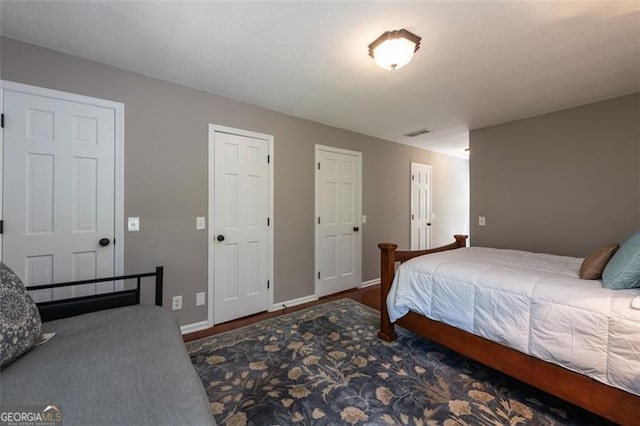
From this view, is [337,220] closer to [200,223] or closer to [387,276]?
[387,276]

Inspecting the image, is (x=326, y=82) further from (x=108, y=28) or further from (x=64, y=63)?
(x=64, y=63)

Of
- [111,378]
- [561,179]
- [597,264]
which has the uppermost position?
[561,179]

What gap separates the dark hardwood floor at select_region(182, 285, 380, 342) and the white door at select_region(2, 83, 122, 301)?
91 centimetres

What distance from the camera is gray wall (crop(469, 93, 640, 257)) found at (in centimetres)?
257

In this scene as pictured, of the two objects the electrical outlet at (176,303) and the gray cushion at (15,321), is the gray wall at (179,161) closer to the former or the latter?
the electrical outlet at (176,303)

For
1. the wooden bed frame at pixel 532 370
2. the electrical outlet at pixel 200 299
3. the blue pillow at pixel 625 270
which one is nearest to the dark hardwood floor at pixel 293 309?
the electrical outlet at pixel 200 299

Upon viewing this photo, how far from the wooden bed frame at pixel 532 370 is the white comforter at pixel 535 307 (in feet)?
0.21

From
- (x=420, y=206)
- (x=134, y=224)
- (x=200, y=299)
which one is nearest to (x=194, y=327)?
(x=200, y=299)

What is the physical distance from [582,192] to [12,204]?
199 inches

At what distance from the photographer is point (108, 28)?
5.46 feet

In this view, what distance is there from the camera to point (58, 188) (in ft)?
6.32

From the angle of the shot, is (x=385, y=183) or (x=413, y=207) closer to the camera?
(x=385, y=183)

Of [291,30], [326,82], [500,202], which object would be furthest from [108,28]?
[500,202]

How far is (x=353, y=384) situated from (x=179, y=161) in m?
2.34
